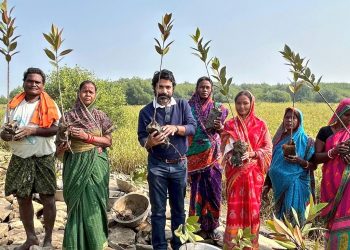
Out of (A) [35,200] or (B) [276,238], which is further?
(A) [35,200]

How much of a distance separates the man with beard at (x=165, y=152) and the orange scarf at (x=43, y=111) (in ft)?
3.01

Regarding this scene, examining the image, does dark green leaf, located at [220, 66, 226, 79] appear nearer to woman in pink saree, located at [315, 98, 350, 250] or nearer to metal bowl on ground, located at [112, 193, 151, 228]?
woman in pink saree, located at [315, 98, 350, 250]

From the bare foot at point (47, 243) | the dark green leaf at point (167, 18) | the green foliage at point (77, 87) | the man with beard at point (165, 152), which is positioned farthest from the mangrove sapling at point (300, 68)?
the green foliage at point (77, 87)

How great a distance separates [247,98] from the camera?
396 centimetres

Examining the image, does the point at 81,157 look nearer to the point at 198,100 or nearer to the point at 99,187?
the point at 99,187

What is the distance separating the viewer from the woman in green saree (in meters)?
3.66

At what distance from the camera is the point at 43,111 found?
401 cm

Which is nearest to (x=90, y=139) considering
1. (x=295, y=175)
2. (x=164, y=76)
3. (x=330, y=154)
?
(x=164, y=76)

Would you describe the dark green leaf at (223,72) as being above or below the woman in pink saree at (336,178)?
above

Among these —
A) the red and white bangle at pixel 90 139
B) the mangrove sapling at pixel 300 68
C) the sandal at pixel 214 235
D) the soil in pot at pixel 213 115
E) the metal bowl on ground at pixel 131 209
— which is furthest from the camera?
the metal bowl on ground at pixel 131 209

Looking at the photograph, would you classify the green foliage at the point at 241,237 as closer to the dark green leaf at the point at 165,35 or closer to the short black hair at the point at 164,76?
the dark green leaf at the point at 165,35

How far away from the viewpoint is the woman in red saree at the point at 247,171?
12.8 ft

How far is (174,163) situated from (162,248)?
81 centimetres

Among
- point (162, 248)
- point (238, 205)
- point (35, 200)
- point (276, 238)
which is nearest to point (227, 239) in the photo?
point (238, 205)
